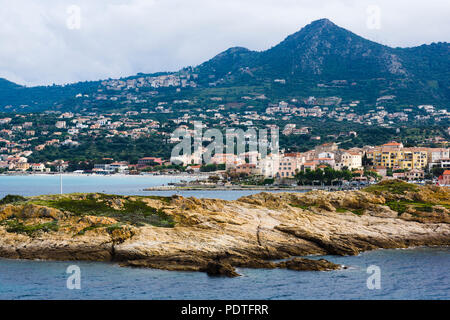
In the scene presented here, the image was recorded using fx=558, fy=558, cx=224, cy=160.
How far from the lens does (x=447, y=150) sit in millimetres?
121750

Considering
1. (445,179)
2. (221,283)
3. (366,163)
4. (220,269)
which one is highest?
(220,269)

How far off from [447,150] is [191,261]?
10584 cm

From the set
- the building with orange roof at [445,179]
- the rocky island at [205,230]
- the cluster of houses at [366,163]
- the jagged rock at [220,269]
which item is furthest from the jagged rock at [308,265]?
the cluster of houses at [366,163]

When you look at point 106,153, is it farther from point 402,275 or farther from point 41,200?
point 402,275

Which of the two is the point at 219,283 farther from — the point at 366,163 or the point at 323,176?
the point at 366,163

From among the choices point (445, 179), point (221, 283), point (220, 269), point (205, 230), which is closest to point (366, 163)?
point (445, 179)

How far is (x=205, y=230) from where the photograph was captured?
1282 inches

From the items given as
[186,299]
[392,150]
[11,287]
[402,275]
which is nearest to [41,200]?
[11,287]

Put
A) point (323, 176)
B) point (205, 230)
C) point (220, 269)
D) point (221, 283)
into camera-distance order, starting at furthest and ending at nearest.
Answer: point (323, 176)
point (205, 230)
point (220, 269)
point (221, 283)

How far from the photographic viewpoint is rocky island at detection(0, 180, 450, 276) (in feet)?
97.5

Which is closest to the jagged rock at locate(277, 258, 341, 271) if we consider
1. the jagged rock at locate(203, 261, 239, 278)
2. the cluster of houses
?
the jagged rock at locate(203, 261, 239, 278)

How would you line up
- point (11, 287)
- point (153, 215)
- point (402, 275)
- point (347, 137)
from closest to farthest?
point (11, 287)
point (402, 275)
point (153, 215)
point (347, 137)

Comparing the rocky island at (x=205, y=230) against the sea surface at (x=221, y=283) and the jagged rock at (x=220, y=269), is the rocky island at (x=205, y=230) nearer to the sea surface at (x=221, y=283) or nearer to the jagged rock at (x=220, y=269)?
the jagged rock at (x=220, y=269)

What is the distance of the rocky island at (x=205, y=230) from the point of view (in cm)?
2972
